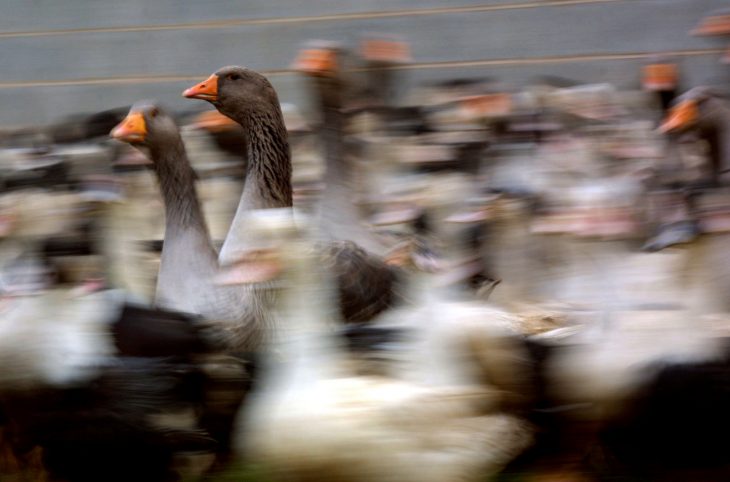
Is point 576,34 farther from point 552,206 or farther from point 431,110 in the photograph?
point 552,206

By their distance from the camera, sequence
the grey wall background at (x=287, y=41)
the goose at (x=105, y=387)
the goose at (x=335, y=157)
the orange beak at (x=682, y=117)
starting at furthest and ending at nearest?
the grey wall background at (x=287, y=41) < the goose at (x=335, y=157) < the orange beak at (x=682, y=117) < the goose at (x=105, y=387)

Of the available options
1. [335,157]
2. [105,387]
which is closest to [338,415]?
[105,387]

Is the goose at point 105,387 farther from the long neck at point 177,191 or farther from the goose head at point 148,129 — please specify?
the goose head at point 148,129

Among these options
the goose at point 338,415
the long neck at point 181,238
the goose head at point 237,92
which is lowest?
the goose at point 338,415

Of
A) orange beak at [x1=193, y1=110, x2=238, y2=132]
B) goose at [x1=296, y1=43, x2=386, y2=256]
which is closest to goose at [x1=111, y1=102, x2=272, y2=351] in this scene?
goose at [x1=296, y1=43, x2=386, y2=256]

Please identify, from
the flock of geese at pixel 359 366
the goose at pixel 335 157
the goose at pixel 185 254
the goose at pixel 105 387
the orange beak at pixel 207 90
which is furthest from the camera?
the goose at pixel 335 157

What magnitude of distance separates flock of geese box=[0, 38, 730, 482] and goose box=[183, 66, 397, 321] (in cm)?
13

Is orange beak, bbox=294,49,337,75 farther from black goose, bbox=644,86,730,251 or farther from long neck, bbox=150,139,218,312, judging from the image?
black goose, bbox=644,86,730,251

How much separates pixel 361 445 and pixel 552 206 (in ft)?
3.71

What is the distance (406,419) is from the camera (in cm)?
303

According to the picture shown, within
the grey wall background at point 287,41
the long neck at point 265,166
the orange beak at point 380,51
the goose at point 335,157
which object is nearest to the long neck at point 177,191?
the long neck at point 265,166

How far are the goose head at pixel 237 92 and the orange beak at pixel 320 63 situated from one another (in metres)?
0.34

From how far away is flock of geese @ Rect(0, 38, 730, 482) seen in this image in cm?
312

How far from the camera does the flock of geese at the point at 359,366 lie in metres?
3.12
